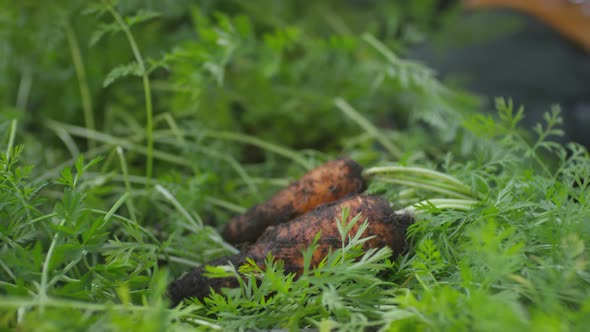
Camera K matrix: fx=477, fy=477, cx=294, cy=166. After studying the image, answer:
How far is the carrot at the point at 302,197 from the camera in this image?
0.74 meters

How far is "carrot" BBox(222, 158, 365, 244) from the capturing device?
0.74 m

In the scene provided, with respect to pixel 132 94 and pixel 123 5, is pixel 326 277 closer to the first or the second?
pixel 123 5

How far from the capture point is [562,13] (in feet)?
5.08

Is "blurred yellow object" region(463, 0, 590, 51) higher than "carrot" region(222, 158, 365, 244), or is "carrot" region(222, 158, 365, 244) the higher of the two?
"blurred yellow object" region(463, 0, 590, 51)

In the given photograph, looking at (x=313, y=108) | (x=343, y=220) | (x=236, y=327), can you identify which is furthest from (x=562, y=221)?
(x=313, y=108)

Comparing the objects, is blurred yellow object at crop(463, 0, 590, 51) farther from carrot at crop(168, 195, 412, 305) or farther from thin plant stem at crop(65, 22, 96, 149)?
thin plant stem at crop(65, 22, 96, 149)

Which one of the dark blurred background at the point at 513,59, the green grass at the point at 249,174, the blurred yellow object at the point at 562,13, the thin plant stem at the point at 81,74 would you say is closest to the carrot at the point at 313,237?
the green grass at the point at 249,174

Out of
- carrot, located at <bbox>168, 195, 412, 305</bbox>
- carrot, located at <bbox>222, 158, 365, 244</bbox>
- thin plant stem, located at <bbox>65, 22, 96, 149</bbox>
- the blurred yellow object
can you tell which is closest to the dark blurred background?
the blurred yellow object

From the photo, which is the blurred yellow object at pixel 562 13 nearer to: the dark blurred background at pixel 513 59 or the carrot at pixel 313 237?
the dark blurred background at pixel 513 59

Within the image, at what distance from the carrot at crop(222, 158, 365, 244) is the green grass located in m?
0.03

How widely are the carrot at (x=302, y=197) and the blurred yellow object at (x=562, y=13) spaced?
1.12 m

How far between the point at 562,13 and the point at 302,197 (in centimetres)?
129

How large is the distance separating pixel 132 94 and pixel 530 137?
0.94 meters

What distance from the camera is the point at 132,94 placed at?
1.16m
